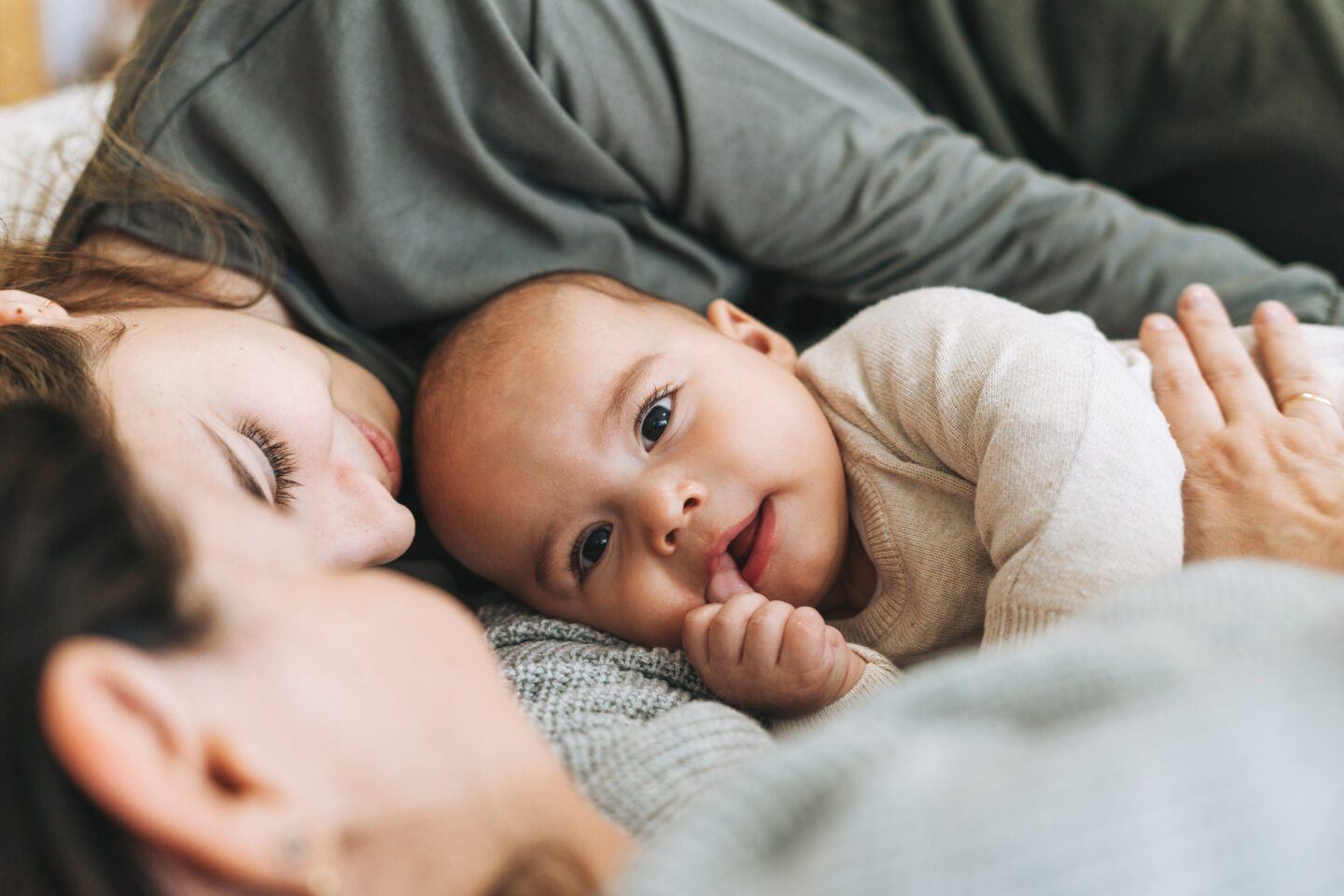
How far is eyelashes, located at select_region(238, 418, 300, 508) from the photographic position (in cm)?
82

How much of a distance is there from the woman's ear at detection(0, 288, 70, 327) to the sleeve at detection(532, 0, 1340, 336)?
57 cm

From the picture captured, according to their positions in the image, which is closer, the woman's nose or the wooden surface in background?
the woman's nose

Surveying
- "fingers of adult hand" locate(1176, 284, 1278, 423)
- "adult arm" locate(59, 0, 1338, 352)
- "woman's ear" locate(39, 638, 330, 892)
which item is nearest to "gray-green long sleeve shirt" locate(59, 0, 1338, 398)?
"adult arm" locate(59, 0, 1338, 352)

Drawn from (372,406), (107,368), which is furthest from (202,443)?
(372,406)

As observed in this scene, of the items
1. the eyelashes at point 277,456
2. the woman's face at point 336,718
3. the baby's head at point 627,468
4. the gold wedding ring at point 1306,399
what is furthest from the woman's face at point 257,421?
the gold wedding ring at point 1306,399

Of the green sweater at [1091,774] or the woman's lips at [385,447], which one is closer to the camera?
the green sweater at [1091,774]

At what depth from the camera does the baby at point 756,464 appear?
0.88 m

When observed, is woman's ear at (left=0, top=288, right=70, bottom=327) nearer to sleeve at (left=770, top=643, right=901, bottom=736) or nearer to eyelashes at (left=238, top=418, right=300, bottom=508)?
eyelashes at (left=238, top=418, right=300, bottom=508)

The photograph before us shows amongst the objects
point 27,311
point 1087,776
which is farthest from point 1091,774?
point 27,311

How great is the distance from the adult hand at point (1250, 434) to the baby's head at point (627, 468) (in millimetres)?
349

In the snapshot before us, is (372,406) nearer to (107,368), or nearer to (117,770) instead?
(107,368)

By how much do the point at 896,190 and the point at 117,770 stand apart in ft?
3.51

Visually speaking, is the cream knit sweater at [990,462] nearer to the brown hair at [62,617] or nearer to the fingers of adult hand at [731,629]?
the fingers of adult hand at [731,629]

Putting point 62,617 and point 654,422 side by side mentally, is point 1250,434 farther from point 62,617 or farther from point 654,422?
point 62,617
